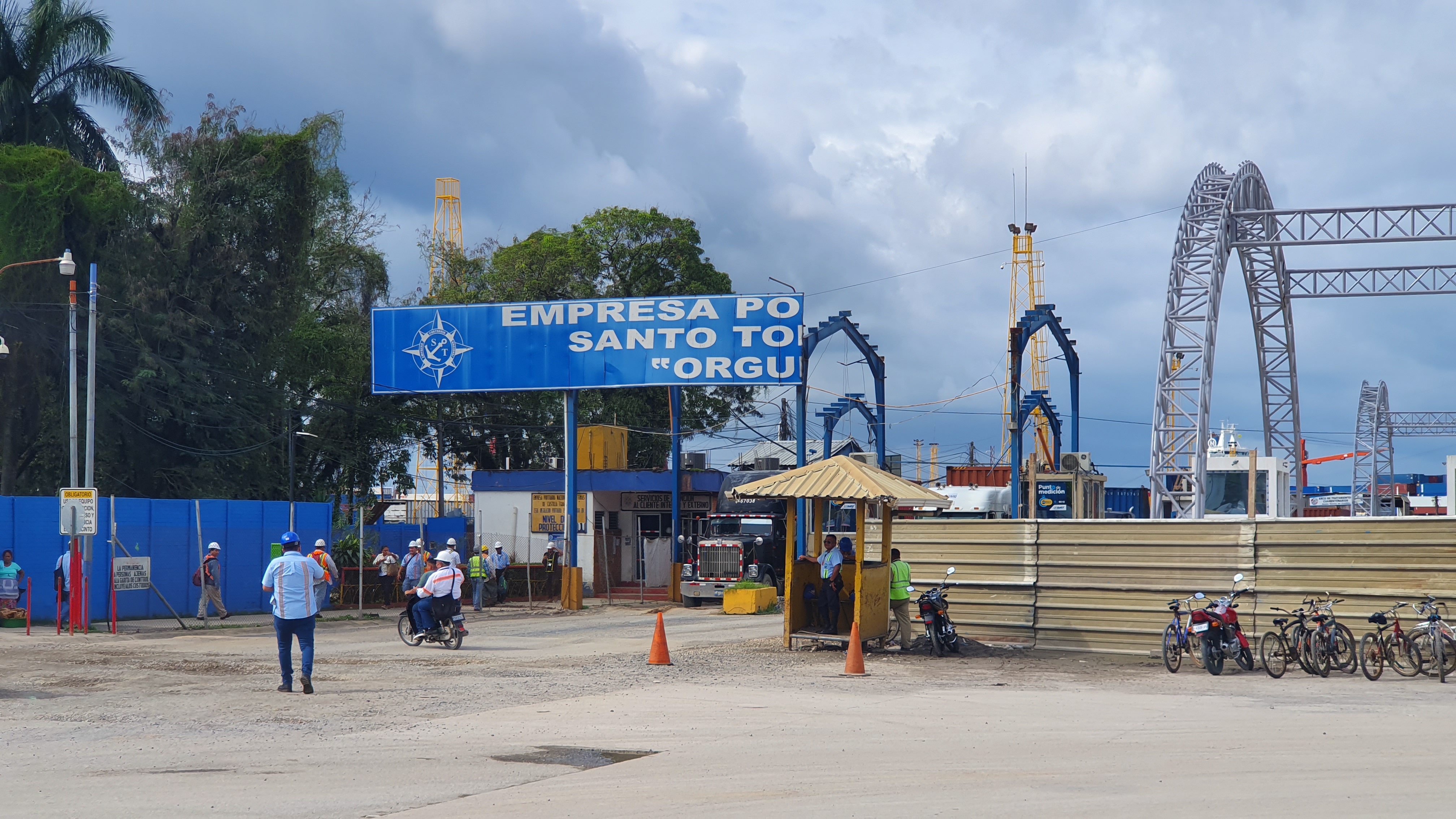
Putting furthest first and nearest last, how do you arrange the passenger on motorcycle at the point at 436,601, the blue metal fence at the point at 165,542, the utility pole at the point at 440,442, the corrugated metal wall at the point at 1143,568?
the utility pole at the point at 440,442, the blue metal fence at the point at 165,542, the passenger on motorcycle at the point at 436,601, the corrugated metal wall at the point at 1143,568

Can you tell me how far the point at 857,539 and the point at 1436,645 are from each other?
306 inches

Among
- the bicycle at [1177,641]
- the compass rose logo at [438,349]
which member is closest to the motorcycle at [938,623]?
the bicycle at [1177,641]

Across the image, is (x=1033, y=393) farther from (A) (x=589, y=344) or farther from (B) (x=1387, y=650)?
(B) (x=1387, y=650)

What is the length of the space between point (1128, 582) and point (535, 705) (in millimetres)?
10110

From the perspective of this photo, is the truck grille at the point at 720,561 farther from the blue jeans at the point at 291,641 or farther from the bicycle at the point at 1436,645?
the blue jeans at the point at 291,641

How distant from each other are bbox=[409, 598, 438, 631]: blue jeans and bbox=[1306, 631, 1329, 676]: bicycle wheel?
13.1 metres

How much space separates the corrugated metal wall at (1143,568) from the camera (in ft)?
59.0

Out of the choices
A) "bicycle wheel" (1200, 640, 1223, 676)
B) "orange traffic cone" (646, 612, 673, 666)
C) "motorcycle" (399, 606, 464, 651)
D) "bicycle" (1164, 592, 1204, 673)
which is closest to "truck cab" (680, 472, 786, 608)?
"motorcycle" (399, 606, 464, 651)

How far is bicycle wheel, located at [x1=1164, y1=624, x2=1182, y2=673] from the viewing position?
1806 cm

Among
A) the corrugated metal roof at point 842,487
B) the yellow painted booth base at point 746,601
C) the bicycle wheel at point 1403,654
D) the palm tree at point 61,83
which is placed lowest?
the yellow painted booth base at point 746,601

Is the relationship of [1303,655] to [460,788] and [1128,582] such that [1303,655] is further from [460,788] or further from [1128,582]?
[460,788]

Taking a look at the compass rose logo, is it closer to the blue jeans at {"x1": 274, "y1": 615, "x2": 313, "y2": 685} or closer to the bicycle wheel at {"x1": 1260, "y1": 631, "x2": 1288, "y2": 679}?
the blue jeans at {"x1": 274, "y1": 615, "x2": 313, "y2": 685}

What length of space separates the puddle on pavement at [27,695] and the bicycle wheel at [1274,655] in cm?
1489

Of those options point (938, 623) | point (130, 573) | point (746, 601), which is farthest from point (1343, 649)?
point (130, 573)
